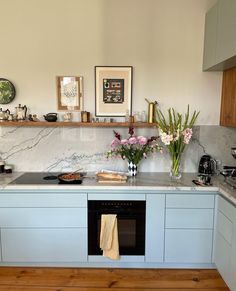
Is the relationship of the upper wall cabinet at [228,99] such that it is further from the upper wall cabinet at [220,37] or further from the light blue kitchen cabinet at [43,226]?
the light blue kitchen cabinet at [43,226]

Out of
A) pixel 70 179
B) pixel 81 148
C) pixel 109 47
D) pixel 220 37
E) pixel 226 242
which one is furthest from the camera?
pixel 81 148

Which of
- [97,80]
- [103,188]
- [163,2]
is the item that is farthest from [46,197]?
[163,2]

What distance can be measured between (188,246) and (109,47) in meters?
2.17

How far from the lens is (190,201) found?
2256 millimetres

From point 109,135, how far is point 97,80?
2.03ft

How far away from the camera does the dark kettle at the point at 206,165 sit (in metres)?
2.66

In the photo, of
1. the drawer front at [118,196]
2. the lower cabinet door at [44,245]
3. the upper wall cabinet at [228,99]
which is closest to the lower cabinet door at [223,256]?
the drawer front at [118,196]

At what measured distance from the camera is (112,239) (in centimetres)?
226

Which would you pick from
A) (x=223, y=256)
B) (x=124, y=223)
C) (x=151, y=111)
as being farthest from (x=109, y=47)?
(x=223, y=256)

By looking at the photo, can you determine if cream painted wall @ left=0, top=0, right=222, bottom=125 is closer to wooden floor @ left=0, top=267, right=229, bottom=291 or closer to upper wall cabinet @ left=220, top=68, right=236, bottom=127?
upper wall cabinet @ left=220, top=68, right=236, bottom=127

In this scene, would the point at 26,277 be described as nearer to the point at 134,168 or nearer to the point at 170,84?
the point at 134,168

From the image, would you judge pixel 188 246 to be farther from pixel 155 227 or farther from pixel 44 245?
pixel 44 245

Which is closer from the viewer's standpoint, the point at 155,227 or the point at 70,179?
the point at 155,227

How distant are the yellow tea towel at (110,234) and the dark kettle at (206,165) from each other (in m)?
1.12
